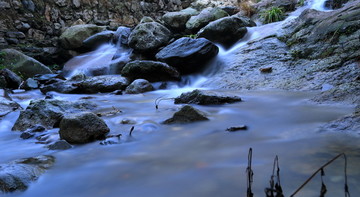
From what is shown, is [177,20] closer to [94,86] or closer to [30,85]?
[94,86]

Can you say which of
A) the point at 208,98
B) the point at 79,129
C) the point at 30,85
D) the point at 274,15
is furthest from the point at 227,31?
the point at 79,129

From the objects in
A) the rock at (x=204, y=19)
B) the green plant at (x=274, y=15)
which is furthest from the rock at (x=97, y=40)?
the green plant at (x=274, y=15)

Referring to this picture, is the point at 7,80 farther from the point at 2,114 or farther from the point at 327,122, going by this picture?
the point at 327,122

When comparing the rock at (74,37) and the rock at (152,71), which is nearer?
the rock at (152,71)

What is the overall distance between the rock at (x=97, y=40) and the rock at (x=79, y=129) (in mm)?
10517

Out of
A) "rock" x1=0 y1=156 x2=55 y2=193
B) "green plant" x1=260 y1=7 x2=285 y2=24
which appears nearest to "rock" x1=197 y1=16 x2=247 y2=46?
"green plant" x1=260 y1=7 x2=285 y2=24

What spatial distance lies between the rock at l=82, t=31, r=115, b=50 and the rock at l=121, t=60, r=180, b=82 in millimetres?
5588

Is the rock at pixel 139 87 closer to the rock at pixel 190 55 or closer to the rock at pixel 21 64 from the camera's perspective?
the rock at pixel 190 55

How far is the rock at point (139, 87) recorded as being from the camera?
700cm

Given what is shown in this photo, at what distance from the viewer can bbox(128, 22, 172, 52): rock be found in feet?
32.8

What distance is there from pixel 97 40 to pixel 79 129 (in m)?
10.7

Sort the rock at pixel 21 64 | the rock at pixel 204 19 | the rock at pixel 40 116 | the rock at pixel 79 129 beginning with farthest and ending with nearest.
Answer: the rock at pixel 204 19, the rock at pixel 21 64, the rock at pixel 40 116, the rock at pixel 79 129

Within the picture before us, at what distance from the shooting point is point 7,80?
8453 mm

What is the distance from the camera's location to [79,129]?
299cm
